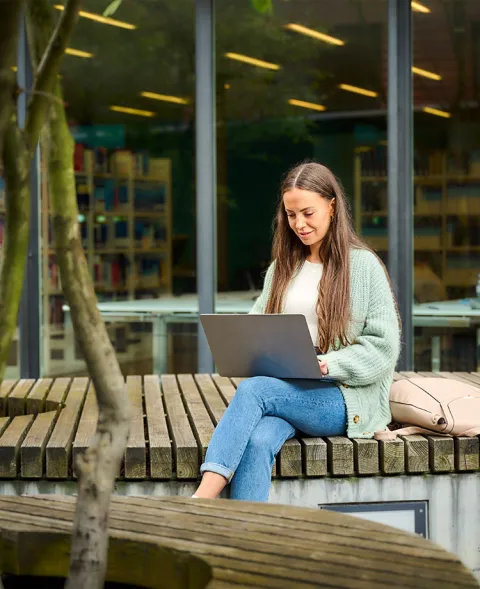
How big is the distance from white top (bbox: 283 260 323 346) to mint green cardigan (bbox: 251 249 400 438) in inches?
5.7

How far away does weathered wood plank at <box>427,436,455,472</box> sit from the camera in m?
3.42

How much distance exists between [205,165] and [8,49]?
198 inches

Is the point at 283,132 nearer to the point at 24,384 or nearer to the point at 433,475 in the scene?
the point at 24,384

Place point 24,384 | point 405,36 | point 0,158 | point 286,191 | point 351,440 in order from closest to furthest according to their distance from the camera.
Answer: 1. point 0,158
2. point 351,440
3. point 286,191
4. point 24,384
5. point 405,36

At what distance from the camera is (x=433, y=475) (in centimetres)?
346

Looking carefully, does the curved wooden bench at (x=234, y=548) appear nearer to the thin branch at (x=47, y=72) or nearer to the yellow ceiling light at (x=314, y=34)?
the thin branch at (x=47, y=72)

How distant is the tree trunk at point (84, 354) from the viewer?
5.01 ft

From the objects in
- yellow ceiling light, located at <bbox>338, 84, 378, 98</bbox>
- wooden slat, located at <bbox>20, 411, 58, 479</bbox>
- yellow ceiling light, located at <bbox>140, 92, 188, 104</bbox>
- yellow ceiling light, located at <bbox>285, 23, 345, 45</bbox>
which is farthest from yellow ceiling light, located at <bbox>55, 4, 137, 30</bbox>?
wooden slat, located at <bbox>20, 411, 58, 479</bbox>

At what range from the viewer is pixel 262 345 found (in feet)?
11.2

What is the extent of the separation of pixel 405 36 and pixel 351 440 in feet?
11.1

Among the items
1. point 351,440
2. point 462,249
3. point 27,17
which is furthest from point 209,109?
point 27,17

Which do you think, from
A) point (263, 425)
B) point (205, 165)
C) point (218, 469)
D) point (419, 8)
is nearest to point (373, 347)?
point (263, 425)

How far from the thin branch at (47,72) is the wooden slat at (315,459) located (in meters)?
2.01

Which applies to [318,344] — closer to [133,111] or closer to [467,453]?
[467,453]
